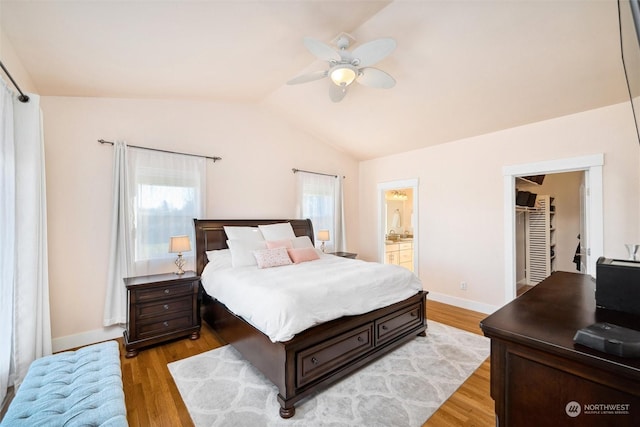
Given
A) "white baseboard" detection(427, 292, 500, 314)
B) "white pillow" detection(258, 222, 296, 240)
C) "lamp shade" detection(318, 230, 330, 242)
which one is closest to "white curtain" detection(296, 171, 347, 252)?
"lamp shade" detection(318, 230, 330, 242)

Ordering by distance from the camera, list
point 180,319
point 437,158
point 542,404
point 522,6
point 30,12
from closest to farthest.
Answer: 1. point 542,404
2. point 30,12
3. point 522,6
4. point 180,319
5. point 437,158

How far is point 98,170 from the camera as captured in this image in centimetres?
300

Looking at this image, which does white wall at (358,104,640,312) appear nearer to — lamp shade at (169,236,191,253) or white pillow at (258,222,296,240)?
white pillow at (258,222,296,240)

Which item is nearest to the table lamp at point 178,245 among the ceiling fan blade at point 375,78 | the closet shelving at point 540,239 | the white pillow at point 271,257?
the white pillow at point 271,257

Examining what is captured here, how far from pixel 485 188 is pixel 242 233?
3474 mm

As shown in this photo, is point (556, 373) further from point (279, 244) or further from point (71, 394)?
point (279, 244)

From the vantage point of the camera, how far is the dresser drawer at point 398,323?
2594 mm

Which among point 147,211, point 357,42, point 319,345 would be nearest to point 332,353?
point 319,345

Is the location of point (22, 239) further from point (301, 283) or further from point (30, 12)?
point (301, 283)

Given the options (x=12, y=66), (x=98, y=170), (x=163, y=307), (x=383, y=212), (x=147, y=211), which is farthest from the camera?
(x=383, y=212)

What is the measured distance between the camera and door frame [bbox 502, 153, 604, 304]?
2.89 metres

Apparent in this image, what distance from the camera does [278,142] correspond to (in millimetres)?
4512

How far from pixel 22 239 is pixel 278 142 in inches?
127

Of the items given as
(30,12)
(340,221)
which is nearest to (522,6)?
(30,12)
